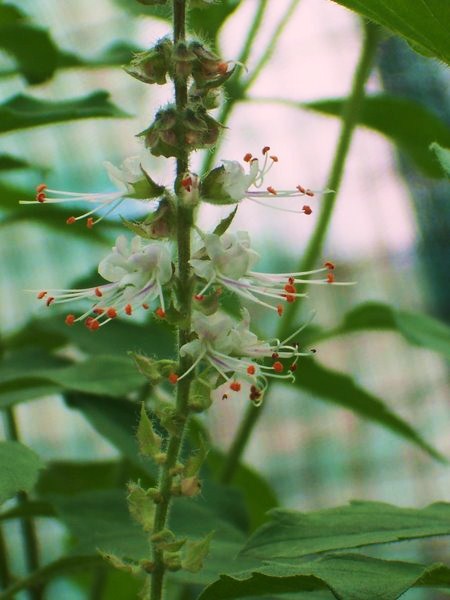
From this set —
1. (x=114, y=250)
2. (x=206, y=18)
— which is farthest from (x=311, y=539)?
(x=206, y=18)

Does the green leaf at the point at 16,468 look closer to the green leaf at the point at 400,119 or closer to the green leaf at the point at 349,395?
the green leaf at the point at 349,395

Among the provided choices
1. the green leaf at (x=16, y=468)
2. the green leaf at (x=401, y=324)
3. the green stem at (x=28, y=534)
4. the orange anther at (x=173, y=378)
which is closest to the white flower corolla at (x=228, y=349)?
the orange anther at (x=173, y=378)

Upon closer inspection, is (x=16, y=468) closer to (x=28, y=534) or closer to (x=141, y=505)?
(x=141, y=505)

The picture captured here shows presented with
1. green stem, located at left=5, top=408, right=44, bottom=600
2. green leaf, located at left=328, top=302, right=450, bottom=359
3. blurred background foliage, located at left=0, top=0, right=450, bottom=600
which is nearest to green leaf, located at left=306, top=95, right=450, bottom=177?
blurred background foliage, located at left=0, top=0, right=450, bottom=600

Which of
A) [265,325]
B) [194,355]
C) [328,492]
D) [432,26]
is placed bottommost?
[328,492]

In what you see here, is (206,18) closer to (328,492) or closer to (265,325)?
(265,325)

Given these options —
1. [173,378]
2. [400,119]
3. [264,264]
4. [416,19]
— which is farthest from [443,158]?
[264,264]
